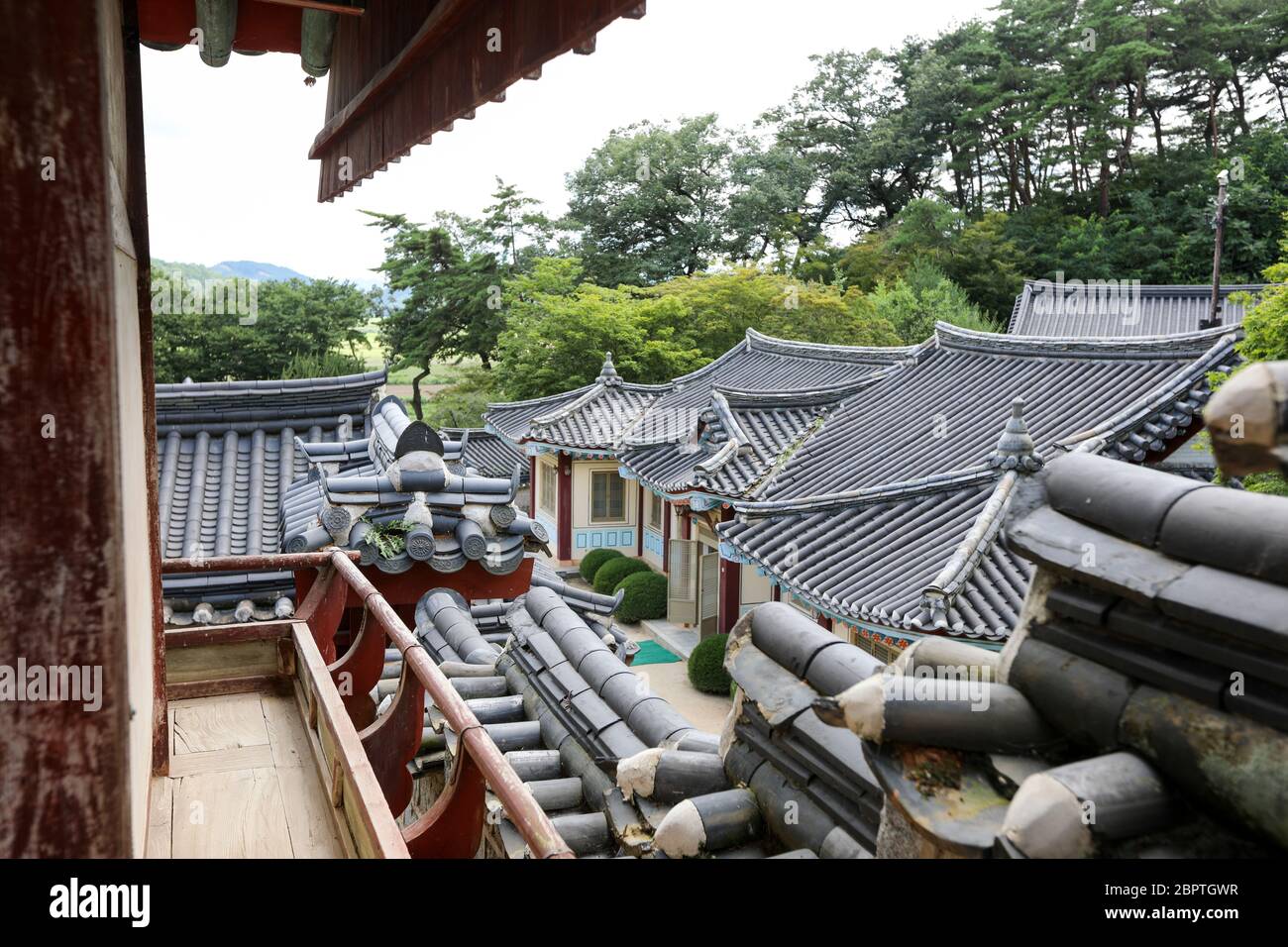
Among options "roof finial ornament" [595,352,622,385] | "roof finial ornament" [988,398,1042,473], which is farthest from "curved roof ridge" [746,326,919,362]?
"roof finial ornament" [988,398,1042,473]

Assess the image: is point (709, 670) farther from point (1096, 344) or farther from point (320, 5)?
point (320, 5)

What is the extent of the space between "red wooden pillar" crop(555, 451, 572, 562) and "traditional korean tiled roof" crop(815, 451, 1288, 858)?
74.5 feet

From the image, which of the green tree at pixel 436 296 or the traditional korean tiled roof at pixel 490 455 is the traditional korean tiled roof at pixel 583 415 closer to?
the traditional korean tiled roof at pixel 490 455

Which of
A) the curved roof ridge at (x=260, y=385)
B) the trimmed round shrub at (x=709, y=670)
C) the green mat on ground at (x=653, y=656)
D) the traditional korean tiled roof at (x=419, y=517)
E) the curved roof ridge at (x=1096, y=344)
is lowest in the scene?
the green mat on ground at (x=653, y=656)

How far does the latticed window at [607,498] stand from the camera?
25266mm

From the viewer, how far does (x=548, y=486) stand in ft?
88.5

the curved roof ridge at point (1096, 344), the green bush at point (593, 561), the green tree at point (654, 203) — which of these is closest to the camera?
the curved roof ridge at point (1096, 344)

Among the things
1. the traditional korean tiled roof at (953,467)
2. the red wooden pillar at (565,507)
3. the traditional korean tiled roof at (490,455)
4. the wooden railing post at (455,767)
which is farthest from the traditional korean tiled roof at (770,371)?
the wooden railing post at (455,767)

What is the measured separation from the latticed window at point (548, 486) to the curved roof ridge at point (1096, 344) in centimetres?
1158

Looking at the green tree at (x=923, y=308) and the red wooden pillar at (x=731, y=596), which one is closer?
the red wooden pillar at (x=731, y=596)

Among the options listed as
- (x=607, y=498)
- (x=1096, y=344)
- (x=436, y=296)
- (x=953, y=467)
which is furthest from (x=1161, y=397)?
(x=436, y=296)
